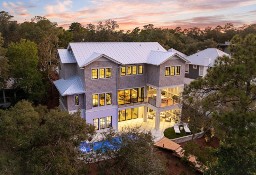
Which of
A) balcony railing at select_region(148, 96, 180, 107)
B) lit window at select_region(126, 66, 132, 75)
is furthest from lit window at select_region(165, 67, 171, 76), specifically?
lit window at select_region(126, 66, 132, 75)

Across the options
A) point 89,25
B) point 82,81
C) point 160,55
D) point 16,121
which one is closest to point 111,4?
point 160,55

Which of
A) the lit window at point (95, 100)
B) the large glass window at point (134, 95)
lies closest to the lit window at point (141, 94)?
the large glass window at point (134, 95)

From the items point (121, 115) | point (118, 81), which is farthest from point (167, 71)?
point (121, 115)

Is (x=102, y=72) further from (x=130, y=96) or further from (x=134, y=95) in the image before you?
(x=134, y=95)

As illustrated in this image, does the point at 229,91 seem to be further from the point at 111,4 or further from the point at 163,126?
the point at 111,4

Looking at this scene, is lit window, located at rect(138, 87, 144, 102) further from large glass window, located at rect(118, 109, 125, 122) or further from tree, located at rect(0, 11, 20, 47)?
tree, located at rect(0, 11, 20, 47)

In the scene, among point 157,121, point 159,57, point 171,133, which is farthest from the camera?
point 157,121

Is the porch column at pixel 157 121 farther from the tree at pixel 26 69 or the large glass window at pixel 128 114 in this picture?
the tree at pixel 26 69
